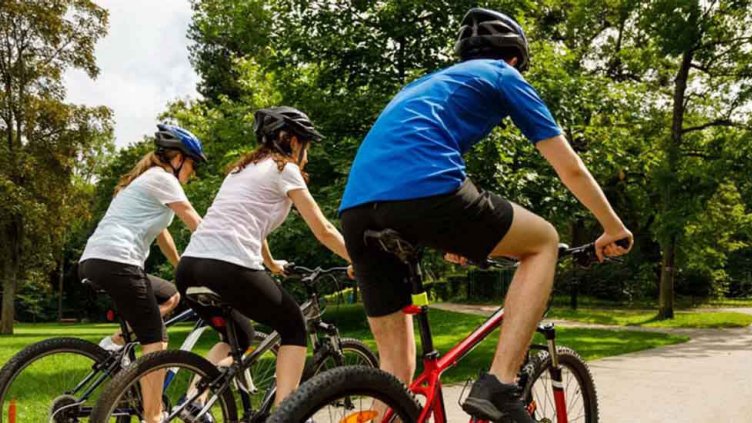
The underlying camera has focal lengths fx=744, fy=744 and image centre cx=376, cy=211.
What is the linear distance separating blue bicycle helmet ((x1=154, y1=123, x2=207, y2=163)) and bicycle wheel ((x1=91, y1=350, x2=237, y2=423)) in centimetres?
135

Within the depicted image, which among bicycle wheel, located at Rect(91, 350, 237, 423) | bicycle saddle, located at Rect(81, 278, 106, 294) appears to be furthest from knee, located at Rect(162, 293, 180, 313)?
bicycle wheel, located at Rect(91, 350, 237, 423)

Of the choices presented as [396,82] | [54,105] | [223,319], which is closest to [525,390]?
[223,319]

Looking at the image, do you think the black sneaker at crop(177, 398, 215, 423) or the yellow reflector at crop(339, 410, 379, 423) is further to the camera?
the black sneaker at crop(177, 398, 215, 423)

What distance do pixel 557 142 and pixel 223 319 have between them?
2069mm

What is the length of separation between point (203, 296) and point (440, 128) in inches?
64.3

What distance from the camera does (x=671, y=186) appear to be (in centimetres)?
1872

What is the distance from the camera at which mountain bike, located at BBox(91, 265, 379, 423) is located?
137 inches

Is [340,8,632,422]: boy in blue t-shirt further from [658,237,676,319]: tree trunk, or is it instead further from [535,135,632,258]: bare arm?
[658,237,676,319]: tree trunk

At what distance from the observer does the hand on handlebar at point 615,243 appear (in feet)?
9.56

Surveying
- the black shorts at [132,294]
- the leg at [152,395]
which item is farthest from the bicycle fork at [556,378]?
the black shorts at [132,294]

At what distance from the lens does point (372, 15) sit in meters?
9.52

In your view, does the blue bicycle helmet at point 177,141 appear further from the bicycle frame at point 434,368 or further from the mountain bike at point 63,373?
the bicycle frame at point 434,368

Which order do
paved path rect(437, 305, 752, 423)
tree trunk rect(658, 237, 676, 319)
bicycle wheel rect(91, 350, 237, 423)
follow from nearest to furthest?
bicycle wheel rect(91, 350, 237, 423), paved path rect(437, 305, 752, 423), tree trunk rect(658, 237, 676, 319)

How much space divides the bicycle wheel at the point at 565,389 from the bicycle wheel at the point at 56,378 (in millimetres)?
2519
